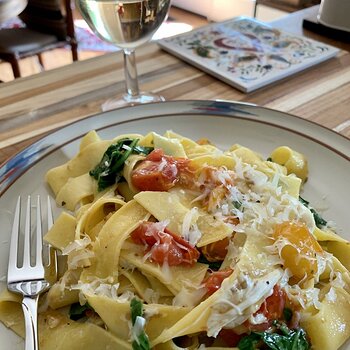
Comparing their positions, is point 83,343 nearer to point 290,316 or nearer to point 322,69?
point 290,316

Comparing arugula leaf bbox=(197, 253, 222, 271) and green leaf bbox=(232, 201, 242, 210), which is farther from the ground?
green leaf bbox=(232, 201, 242, 210)

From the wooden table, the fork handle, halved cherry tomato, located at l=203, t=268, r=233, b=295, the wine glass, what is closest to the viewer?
the fork handle

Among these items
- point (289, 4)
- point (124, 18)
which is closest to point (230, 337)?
point (124, 18)

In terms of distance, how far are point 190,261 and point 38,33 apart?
11.9ft

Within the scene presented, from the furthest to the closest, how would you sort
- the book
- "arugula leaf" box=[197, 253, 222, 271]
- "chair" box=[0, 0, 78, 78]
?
"chair" box=[0, 0, 78, 78]
the book
"arugula leaf" box=[197, 253, 222, 271]

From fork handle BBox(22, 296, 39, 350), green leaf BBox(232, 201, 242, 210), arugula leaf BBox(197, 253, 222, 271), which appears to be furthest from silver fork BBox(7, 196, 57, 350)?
green leaf BBox(232, 201, 242, 210)

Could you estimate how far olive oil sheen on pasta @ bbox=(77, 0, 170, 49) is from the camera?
150 centimetres

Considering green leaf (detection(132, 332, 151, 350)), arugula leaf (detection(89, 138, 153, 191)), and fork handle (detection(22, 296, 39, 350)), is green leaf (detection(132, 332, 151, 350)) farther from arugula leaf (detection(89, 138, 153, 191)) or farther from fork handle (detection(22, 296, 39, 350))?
arugula leaf (detection(89, 138, 153, 191))

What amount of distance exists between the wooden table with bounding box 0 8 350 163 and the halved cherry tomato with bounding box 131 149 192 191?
543 mm

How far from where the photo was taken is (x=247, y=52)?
6.79 ft

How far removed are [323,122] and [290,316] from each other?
2.88 ft

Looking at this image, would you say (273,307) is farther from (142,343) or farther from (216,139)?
(216,139)

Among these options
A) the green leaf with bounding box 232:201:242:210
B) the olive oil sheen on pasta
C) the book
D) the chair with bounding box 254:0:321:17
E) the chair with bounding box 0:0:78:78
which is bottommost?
the chair with bounding box 0:0:78:78

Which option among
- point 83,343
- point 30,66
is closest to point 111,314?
point 83,343
